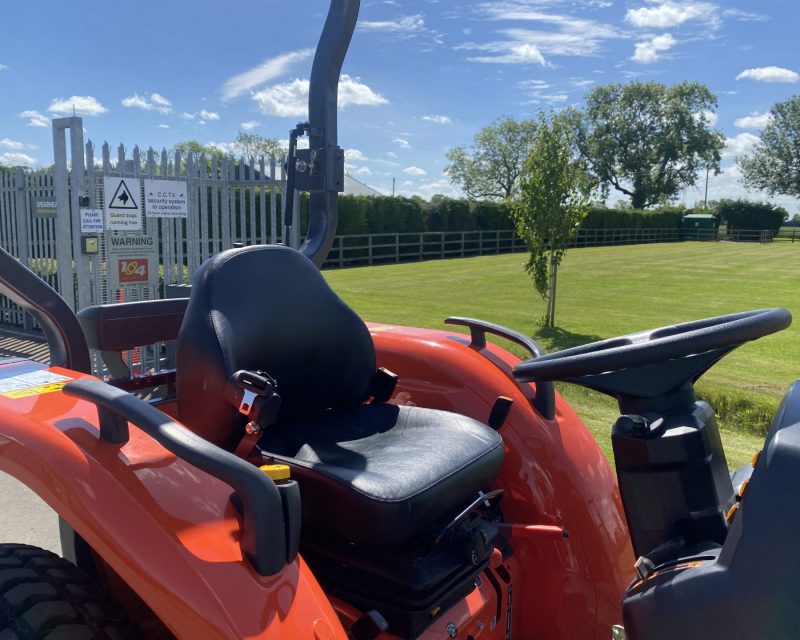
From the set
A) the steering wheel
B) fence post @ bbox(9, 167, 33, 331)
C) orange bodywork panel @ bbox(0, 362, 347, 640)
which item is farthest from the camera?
fence post @ bbox(9, 167, 33, 331)

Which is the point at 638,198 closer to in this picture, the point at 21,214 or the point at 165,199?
the point at 21,214

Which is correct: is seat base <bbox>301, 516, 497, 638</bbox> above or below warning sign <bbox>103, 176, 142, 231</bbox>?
below

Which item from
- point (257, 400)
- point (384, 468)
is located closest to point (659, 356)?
point (384, 468)

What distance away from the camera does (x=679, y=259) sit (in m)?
24.8

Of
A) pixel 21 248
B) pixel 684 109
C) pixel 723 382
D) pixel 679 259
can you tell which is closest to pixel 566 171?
pixel 723 382

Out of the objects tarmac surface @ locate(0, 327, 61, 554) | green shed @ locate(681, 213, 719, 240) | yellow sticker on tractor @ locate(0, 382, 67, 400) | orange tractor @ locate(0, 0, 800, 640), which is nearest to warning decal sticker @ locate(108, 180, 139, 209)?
tarmac surface @ locate(0, 327, 61, 554)

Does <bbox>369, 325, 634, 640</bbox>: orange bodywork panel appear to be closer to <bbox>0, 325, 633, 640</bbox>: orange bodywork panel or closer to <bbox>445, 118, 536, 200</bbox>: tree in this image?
<bbox>0, 325, 633, 640</bbox>: orange bodywork panel

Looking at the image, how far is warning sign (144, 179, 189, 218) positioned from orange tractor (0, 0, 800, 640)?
424 centimetres

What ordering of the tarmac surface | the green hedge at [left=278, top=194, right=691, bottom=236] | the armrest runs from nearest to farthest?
the armrest < the tarmac surface < the green hedge at [left=278, top=194, right=691, bottom=236]

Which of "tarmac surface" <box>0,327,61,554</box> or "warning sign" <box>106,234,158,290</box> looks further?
"warning sign" <box>106,234,158,290</box>

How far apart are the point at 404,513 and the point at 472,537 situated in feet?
0.84

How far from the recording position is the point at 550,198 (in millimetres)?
8961

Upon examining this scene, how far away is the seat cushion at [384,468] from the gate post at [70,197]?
14.8 ft

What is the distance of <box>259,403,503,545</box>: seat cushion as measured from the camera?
1.58m
